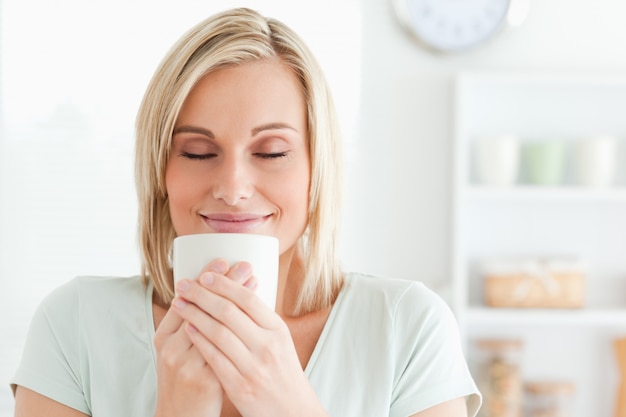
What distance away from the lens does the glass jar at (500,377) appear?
8.84ft

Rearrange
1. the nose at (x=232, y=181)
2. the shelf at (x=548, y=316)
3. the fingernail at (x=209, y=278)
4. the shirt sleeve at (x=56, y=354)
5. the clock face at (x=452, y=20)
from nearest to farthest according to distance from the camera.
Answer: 1. the fingernail at (x=209, y=278)
2. the nose at (x=232, y=181)
3. the shirt sleeve at (x=56, y=354)
4. the shelf at (x=548, y=316)
5. the clock face at (x=452, y=20)

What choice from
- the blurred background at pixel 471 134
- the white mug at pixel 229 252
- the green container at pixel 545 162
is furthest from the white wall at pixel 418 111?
the white mug at pixel 229 252

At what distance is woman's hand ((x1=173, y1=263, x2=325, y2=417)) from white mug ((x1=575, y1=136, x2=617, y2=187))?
2062 millimetres

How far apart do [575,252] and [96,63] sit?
1864 mm

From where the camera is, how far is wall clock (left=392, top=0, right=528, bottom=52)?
2887mm

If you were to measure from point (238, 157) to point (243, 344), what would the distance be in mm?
229

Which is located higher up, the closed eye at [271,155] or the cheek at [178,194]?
the closed eye at [271,155]

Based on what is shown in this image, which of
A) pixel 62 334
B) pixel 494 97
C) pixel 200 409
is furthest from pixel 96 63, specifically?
pixel 200 409

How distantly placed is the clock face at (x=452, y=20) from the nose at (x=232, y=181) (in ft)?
6.67

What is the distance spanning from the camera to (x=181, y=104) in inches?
39.4

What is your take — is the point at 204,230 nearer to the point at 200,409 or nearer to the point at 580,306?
the point at 200,409

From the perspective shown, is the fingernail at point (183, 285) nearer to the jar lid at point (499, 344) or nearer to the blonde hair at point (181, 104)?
the blonde hair at point (181, 104)

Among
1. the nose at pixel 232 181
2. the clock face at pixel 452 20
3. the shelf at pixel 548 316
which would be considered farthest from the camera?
the clock face at pixel 452 20

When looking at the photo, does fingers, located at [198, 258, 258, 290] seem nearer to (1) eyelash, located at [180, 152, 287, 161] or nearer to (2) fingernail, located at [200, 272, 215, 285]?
→ (2) fingernail, located at [200, 272, 215, 285]
